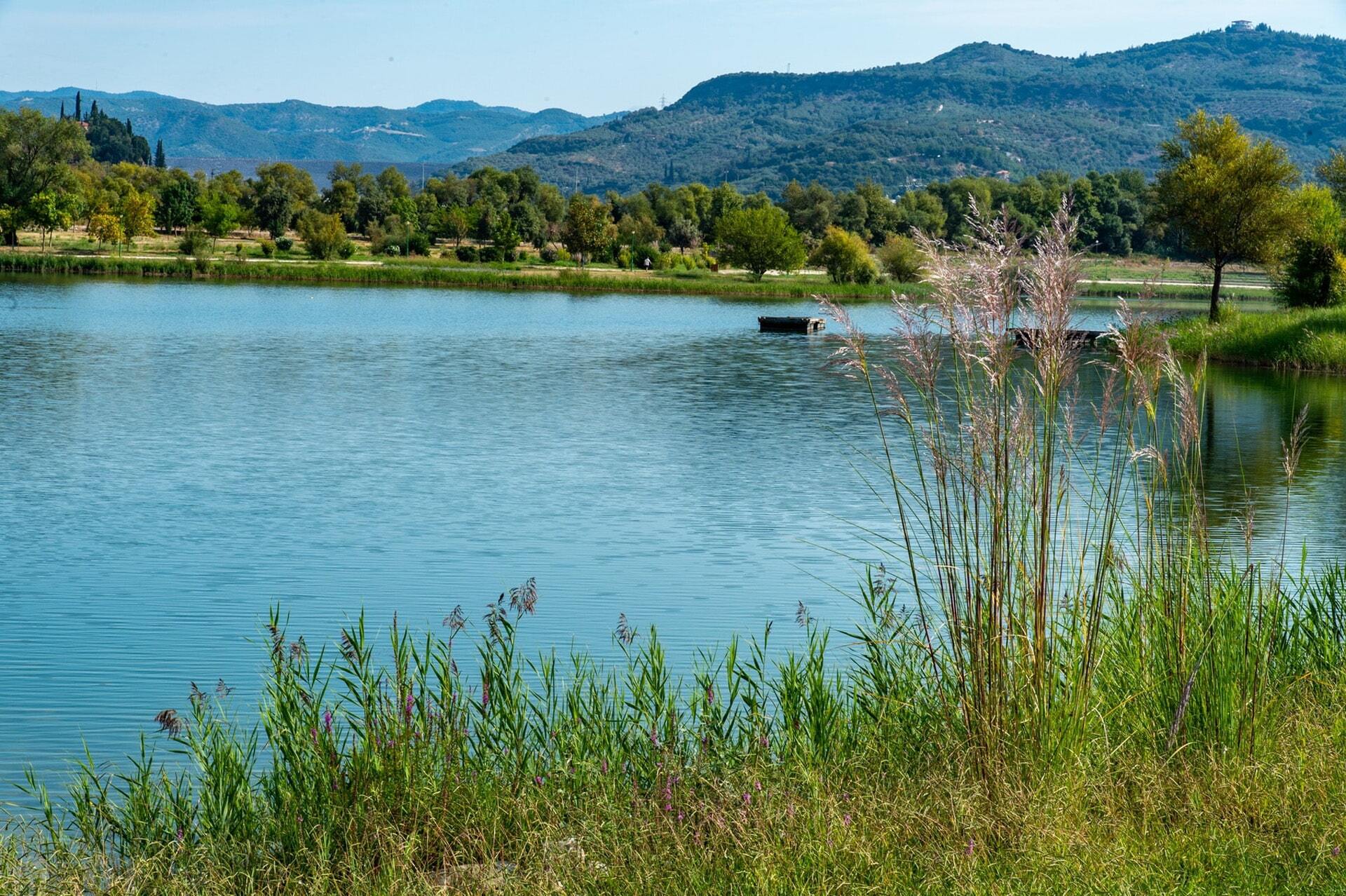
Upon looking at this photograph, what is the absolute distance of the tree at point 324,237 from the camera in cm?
7994

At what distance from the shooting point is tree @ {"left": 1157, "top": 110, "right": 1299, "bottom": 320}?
36.9 meters

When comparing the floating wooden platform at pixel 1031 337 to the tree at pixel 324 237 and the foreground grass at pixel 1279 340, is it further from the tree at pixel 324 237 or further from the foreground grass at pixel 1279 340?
the tree at pixel 324 237

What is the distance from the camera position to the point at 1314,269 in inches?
1415

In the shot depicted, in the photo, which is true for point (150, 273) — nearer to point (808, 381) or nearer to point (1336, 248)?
point (808, 381)

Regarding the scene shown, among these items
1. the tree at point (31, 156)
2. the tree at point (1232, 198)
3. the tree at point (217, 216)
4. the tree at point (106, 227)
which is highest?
the tree at point (31, 156)

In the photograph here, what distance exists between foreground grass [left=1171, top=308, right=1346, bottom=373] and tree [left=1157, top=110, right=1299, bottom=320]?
287 centimetres

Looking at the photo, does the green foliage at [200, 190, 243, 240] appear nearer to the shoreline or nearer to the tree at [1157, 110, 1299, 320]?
the shoreline

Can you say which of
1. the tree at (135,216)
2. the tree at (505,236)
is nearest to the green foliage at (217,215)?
the tree at (135,216)

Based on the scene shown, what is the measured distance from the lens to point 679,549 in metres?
12.8

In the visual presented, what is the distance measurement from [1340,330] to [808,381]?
12.9 meters

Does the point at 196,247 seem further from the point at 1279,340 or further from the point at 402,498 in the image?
the point at 402,498

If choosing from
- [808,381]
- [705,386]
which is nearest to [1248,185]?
[808,381]

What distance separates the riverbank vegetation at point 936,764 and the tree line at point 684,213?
3377cm

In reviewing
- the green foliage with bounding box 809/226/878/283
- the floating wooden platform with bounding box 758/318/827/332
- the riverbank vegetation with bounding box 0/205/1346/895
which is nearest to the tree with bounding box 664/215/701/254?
the green foliage with bounding box 809/226/878/283
